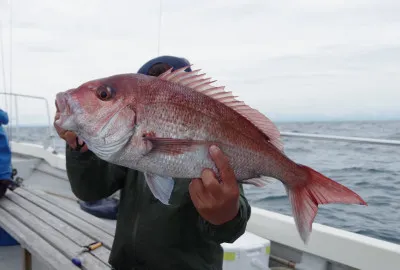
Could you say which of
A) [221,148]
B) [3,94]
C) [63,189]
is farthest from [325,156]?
[3,94]

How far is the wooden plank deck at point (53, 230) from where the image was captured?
2.52m

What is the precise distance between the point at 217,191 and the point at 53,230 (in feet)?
7.27

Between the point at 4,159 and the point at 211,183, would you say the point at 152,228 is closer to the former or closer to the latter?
the point at 211,183

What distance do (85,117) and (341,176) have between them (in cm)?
446

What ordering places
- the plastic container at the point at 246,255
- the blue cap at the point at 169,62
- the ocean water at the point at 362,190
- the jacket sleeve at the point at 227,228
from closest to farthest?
the jacket sleeve at the point at 227,228
the blue cap at the point at 169,62
the plastic container at the point at 246,255
the ocean water at the point at 362,190

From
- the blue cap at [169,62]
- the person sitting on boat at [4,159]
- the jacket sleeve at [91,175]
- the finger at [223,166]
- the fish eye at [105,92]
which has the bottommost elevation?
the person sitting on boat at [4,159]

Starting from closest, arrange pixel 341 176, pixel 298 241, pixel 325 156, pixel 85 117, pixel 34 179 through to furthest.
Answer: pixel 85 117, pixel 298 241, pixel 341 176, pixel 325 156, pixel 34 179

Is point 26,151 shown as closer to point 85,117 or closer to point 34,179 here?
point 34,179

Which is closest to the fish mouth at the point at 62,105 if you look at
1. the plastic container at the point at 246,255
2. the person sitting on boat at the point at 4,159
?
the plastic container at the point at 246,255

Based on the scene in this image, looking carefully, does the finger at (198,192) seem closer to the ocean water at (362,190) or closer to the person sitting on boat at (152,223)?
the person sitting on boat at (152,223)

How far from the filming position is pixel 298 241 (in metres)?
3.09

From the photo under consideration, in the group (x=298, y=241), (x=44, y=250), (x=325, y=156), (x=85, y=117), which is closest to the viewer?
(x=85, y=117)

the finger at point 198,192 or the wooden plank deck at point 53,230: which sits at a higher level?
the finger at point 198,192

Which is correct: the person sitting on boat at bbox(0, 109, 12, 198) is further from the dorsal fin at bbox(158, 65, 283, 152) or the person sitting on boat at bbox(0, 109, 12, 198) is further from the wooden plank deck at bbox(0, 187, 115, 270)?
the dorsal fin at bbox(158, 65, 283, 152)
